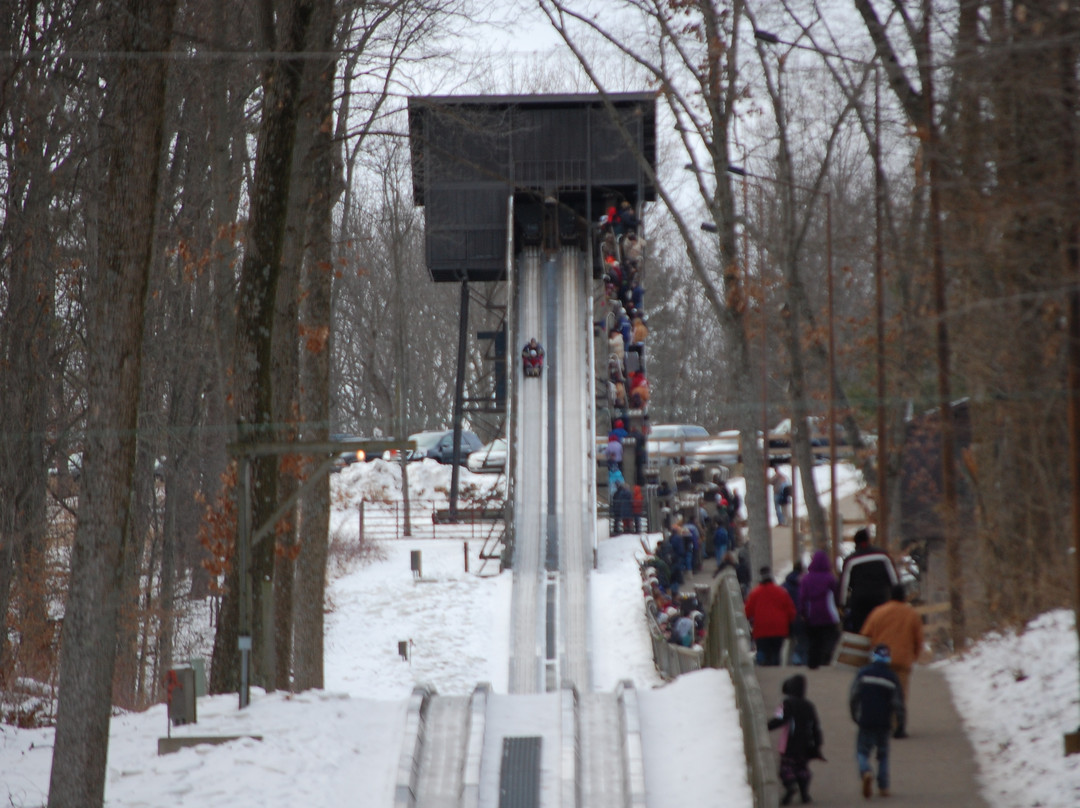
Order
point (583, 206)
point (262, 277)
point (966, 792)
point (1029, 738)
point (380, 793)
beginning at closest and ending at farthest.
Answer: point (966, 792)
point (1029, 738)
point (380, 793)
point (262, 277)
point (583, 206)

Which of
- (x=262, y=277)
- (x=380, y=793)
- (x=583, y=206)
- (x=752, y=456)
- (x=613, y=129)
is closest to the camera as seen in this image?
(x=380, y=793)

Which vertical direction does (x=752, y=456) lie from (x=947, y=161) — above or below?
below

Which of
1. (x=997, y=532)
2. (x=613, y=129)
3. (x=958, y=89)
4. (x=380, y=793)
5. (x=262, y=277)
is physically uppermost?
(x=613, y=129)

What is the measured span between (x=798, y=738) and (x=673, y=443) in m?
37.3

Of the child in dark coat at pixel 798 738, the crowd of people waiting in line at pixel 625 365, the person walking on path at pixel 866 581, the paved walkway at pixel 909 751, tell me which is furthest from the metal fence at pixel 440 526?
the child in dark coat at pixel 798 738

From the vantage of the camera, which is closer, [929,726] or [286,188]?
[929,726]

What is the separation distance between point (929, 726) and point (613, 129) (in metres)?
25.3

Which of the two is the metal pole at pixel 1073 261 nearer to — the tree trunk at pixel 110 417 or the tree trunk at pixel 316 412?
the tree trunk at pixel 110 417

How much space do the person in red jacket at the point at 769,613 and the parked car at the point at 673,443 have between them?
2606 cm

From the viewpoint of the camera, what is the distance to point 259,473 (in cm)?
1436

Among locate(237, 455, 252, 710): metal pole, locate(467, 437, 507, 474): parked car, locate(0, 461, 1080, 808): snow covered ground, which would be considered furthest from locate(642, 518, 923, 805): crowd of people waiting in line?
locate(467, 437, 507, 474): parked car

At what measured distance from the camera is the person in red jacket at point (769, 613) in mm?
13266

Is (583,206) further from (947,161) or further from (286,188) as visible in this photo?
(947,161)

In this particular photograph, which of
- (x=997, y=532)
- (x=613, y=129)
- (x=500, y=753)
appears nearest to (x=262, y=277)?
(x=500, y=753)
